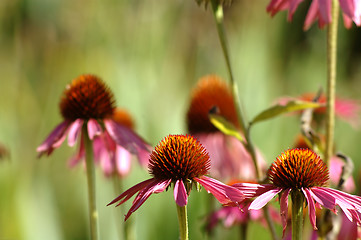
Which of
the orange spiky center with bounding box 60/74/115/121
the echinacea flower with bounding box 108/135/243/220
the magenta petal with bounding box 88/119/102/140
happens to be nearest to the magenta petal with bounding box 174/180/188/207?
the echinacea flower with bounding box 108/135/243/220

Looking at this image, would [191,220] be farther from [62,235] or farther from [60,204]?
[60,204]

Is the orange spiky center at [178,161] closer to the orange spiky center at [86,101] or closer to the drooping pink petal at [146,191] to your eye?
the drooping pink petal at [146,191]

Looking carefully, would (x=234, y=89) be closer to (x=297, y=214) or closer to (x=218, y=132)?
(x=297, y=214)

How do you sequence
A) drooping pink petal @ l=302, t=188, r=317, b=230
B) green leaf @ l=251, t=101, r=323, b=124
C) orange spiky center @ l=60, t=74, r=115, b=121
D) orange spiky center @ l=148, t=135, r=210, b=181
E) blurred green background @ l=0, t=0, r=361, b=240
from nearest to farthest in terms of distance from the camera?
drooping pink petal @ l=302, t=188, r=317, b=230
orange spiky center @ l=148, t=135, r=210, b=181
green leaf @ l=251, t=101, r=323, b=124
orange spiky center @ l=60, t=74, r=115, b=121
blurred green background @ l=0, t=0, r=361, b=240

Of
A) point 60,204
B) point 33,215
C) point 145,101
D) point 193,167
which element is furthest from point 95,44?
point 193,167

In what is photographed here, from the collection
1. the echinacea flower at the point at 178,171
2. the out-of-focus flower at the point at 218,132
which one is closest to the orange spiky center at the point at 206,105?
the out-of-focus flower at the point at 218,132

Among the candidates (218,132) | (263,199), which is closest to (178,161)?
(263,199)

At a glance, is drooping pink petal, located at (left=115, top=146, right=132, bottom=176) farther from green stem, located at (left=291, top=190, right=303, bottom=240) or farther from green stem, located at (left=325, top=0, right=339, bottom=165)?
green stem, located at (left=291, top=190, right=303, bottom=240)
